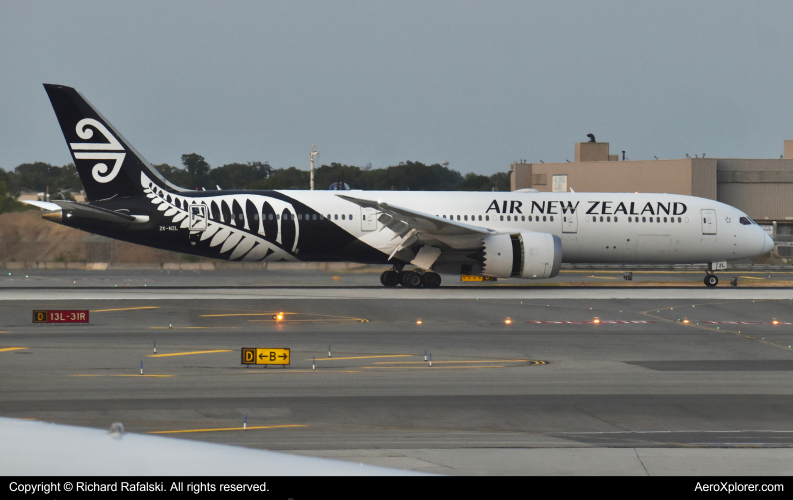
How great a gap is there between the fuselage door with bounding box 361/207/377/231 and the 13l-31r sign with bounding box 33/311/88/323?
43.2 feet

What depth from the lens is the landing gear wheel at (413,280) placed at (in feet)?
106

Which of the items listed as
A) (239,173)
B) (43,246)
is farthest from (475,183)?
(43,246)

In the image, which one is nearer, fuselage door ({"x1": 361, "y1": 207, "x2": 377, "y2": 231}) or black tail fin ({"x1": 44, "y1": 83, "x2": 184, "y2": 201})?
black tail fin ({"x1": 44, "y1": 83, "x2": 184, "y2": 201})

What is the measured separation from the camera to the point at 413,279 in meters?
32.4

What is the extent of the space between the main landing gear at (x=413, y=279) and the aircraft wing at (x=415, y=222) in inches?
75.5

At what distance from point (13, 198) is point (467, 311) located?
3358 cm

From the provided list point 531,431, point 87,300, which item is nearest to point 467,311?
point 87,300

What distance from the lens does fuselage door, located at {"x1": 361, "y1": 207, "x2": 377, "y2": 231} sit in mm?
32031

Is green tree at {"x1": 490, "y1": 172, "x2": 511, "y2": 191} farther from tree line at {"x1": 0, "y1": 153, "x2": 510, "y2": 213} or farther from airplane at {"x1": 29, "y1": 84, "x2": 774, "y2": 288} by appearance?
airplane at {"x1": 29, "y1": 84, "x2": 774, "y2": 288}

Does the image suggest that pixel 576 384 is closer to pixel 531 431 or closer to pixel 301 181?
pixel 531 431

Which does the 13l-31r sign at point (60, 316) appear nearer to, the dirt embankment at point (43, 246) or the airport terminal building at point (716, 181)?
the dirt embankment at point (43, 246)

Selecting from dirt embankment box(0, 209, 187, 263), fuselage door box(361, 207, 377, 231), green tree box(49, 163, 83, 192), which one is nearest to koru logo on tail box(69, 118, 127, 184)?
fuselage door box(361, 207, 377, 231)

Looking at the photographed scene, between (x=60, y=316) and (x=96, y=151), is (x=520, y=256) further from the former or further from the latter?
(x=60, y=316)

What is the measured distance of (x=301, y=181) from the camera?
241 feet
